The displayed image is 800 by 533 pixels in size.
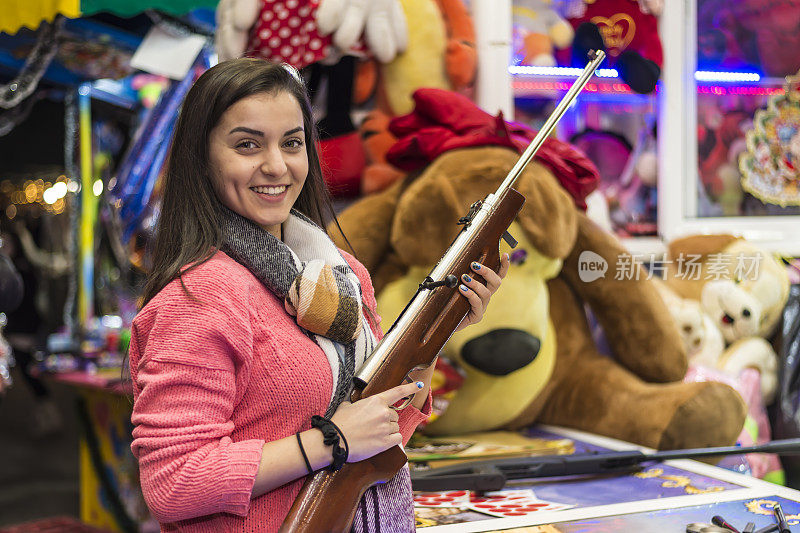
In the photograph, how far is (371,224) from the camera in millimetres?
1529

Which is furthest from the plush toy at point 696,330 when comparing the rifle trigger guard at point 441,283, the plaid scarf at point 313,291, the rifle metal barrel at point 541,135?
the plaid scarf at point 313,291

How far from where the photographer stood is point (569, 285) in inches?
68.1

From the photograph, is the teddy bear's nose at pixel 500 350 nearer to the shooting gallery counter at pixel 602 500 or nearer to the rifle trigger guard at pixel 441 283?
the shooting gallery counter at pixel 602 500

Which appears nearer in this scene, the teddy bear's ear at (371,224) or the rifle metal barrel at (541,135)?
the rifle metal barrel at (541,135)

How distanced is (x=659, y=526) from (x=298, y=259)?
2.01ft

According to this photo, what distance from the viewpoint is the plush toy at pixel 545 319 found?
1.48 meters

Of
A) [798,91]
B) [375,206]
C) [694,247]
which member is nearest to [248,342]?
[375,206]

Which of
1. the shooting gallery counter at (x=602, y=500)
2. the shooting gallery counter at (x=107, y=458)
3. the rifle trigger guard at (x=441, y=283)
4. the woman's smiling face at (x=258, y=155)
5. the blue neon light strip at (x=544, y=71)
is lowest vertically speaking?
the shooting gallery counter at (x=107, y=458)

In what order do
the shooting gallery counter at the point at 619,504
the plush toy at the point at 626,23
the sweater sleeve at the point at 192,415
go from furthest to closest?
the plush toy at the point at 626,23, the shooting gallery counter at the point at 619,504, the sweater sleeve at the point at 192,415

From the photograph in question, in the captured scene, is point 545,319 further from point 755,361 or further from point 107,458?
point 107,458

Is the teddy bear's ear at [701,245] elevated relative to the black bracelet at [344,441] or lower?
elevated

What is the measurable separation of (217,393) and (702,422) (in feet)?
3.42

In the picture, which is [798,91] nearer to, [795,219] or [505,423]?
[795,219]

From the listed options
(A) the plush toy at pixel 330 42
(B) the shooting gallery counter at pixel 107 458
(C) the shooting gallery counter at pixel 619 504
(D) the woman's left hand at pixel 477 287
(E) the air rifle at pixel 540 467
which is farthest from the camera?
(B) the shooting gallery counter at pixel 107 458
